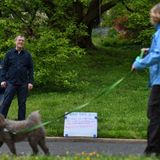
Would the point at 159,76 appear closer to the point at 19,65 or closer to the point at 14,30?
the point at 19,65

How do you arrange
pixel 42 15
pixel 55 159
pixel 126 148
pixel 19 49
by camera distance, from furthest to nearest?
pixel 42 15 → pixel 19 49 → pixel 126 148 → pixel 55 159

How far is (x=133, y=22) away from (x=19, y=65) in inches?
378

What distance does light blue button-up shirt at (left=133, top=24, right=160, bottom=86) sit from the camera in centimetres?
712

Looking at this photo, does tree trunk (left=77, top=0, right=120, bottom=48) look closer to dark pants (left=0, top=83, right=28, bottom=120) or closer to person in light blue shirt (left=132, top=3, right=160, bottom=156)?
dark pants (left=0, top=83, right=28, bottom=120)

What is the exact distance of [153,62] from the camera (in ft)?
23.4

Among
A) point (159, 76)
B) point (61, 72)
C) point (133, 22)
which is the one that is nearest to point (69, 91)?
point (61, 72)

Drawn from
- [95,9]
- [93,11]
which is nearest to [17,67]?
[93,11]

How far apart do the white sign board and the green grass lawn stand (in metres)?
0.26

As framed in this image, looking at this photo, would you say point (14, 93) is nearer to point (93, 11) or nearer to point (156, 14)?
point (156, 14)

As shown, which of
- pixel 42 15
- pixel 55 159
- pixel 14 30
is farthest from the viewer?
pixel 42 15

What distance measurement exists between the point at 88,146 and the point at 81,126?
56 cm

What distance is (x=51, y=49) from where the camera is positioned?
16.9 m

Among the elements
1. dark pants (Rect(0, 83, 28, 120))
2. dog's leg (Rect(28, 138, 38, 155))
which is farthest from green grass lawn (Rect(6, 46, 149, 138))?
dog's leg (Rect(28, 138, 38, 155))

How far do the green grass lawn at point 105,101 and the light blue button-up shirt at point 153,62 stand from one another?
12.8ft
